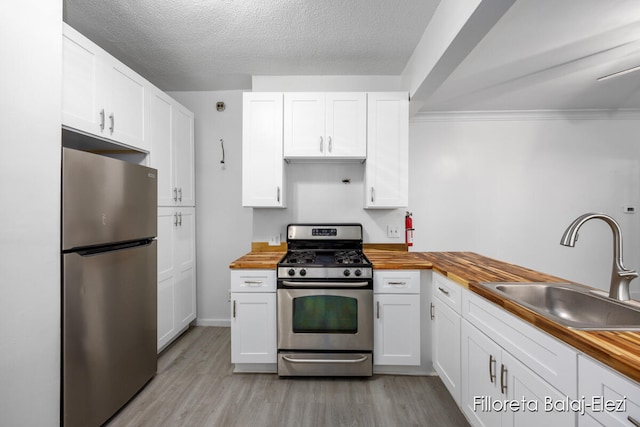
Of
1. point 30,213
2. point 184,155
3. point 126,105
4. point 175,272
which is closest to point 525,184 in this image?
point 184,155

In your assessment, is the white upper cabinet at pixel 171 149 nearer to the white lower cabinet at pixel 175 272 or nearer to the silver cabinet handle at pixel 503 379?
the white lower cabinet at pixel 175 272

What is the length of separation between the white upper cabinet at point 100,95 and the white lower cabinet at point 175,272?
0.72 m

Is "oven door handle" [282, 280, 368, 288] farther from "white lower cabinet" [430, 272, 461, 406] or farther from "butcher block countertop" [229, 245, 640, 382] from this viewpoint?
"white lower cabinet" [430, 272, 461, 406]

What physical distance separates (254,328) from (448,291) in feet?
4.84

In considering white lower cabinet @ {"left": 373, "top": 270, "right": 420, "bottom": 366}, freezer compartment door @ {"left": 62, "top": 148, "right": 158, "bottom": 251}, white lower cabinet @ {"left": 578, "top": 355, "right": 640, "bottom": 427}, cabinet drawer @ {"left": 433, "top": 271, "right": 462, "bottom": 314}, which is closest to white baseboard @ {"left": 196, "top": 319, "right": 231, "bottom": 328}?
freezer compartment door @ {"left": 62, "top": 148, "right": 158, "bottom": 251}

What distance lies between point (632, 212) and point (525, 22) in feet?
10.4

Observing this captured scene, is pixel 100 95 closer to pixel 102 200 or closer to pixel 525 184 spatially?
pixel 102 200

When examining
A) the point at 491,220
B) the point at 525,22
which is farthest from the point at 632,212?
the point at 525,22

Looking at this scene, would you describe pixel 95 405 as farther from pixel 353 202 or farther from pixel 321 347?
pixel 353 202

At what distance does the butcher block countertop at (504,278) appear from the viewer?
0.82 meters

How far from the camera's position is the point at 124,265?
184cm

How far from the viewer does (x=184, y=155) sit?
287cm

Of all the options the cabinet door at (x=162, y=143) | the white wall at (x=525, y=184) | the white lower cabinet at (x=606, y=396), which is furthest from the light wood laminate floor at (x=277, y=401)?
the white wall at (x=525, y=184)

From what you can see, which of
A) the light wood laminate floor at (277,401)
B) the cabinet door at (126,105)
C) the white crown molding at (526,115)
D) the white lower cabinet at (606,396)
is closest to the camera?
the white lower cabinet at (606,396)
